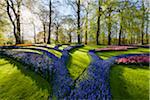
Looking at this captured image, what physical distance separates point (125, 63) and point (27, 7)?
100.0ft

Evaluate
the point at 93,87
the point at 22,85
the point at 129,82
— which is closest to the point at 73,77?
the point at 93,87

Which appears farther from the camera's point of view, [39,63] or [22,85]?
[39,63]

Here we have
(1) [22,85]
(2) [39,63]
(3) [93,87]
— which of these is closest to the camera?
(3) [93,87]

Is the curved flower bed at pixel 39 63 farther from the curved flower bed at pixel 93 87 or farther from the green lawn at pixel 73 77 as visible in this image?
the curved flower bed at pixel 93 87

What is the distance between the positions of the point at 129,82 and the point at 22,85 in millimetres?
5856

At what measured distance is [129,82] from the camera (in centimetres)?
1141

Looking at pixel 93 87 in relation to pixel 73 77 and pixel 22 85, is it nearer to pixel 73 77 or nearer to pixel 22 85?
pixel 73 77

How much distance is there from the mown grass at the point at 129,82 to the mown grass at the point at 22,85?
3.46 meters

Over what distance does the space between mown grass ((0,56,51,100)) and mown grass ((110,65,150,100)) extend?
136 inches

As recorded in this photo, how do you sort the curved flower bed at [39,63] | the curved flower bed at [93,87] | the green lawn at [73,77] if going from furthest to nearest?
the curved flower bed at [39,63]
the green lawn at [73,77]
the curved flower bed at [93,87]

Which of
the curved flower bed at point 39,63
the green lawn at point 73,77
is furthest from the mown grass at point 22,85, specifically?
the curved flower bed at point 39,63

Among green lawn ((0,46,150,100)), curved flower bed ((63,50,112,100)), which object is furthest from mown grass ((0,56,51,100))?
curved flower bed ((63,50,112,100))

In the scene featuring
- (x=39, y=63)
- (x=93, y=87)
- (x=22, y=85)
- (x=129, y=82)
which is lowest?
(x=22, y=85)

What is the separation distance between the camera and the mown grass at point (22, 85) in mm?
10859
